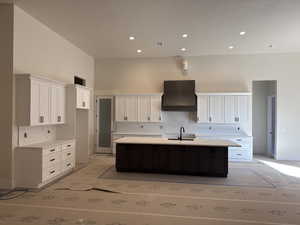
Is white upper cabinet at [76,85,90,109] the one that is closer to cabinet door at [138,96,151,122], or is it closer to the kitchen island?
the kitchen island

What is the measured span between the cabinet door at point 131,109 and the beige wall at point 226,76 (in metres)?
0.56

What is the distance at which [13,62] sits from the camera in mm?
4230

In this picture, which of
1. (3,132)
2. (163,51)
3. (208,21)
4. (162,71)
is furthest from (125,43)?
(3,132)

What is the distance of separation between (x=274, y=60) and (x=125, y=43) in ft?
16.7

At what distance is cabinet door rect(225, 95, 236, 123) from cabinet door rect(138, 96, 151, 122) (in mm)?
2611

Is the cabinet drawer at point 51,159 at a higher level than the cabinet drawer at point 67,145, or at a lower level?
lower

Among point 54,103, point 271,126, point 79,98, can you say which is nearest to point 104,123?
point 79,98

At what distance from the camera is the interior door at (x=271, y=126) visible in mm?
7602

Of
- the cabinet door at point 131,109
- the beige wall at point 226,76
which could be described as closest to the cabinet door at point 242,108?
the beige wall at point 226,76

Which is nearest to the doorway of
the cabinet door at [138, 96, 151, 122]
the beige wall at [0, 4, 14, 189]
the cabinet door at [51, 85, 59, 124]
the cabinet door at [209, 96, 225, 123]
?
the cabinet door at [138, 96, 151, 122]

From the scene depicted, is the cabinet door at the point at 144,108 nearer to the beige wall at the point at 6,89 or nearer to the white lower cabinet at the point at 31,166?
the white lower cabinet at the point at 31,166

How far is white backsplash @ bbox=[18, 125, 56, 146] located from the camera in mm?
4482

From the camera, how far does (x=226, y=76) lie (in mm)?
7723

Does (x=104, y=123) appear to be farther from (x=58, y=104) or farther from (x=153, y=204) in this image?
(x=153, y=204)
